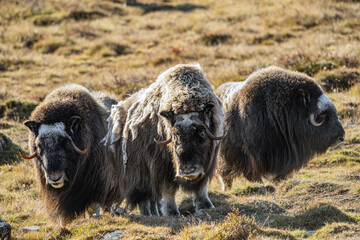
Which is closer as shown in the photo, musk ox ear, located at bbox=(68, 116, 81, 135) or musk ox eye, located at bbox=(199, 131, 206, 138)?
musk ox eye, located at bbox=(199, 131, 206, 138)

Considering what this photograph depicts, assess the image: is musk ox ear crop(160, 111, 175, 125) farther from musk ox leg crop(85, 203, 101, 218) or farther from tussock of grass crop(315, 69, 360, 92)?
tussock of grass crop(315, 69, 360, 92)

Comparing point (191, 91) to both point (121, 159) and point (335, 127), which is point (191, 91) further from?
point (335, 127)

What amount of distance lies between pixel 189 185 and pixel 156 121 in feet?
2.35

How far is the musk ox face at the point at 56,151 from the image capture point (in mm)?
4410

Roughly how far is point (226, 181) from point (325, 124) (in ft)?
4.75

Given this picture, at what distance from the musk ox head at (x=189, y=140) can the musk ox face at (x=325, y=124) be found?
1.78 m

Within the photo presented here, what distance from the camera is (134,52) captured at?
1376 cm

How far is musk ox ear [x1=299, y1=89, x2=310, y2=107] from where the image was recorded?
5.28 meters

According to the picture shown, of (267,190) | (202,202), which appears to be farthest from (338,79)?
(202,202)

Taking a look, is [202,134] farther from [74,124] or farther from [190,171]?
[74,124]

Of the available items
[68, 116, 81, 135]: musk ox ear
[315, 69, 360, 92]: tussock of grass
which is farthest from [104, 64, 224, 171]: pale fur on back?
[315, 69, 360, 92]: tussock of grass

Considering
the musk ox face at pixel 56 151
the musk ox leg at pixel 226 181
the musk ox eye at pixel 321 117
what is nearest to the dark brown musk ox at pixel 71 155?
the musk ox face at pixel 56 151

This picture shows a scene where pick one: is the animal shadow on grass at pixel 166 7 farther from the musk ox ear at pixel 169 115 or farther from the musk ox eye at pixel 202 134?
the musk ox eye at pixel 202 134

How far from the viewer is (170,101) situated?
418 cm
